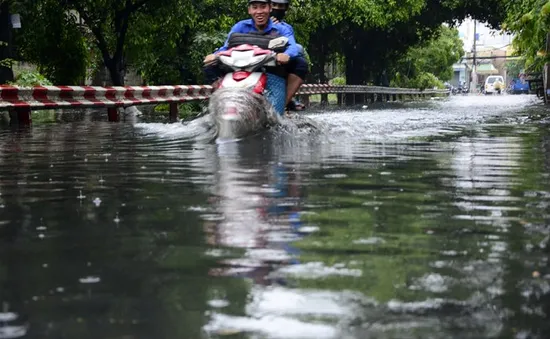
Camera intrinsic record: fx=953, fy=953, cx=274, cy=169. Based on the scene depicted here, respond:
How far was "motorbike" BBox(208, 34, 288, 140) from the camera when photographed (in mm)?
10945

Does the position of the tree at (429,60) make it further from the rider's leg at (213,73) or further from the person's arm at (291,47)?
the rider's leg at (213,73)

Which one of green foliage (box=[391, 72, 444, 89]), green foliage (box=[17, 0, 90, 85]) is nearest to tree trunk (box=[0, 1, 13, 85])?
green foliage (box=[17, 0, 90, 85])

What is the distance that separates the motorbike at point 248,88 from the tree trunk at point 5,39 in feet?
33.0

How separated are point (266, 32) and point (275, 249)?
8.58 meters

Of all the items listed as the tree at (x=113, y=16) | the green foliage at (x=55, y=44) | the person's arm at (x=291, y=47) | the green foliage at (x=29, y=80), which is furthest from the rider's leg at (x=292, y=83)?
the tree at (x=113, y=16)

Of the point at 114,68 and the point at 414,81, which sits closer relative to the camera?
the point at 114,68

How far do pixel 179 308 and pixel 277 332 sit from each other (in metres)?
0.43

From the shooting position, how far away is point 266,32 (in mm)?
12328

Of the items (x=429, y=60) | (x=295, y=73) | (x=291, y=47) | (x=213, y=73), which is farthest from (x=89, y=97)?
(x=429, y=60)

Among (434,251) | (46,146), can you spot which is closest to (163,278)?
(434,251)

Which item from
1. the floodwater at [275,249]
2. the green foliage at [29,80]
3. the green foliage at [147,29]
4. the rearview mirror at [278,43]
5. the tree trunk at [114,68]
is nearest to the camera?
the floodwater at [275,249]

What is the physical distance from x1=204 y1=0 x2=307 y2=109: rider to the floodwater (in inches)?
152

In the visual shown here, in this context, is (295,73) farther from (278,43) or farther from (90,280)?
(90,280)

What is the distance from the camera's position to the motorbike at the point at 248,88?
1095cm
